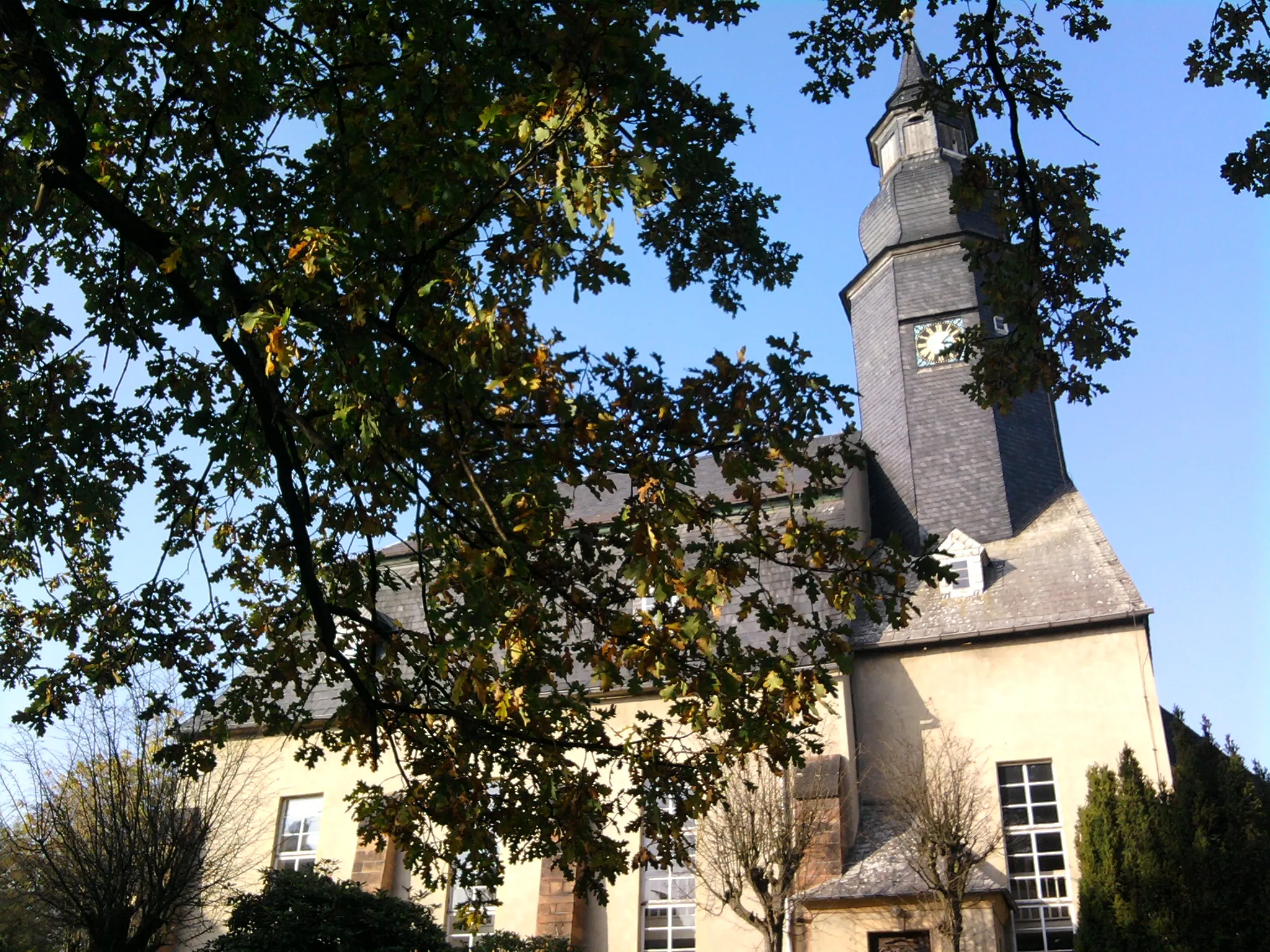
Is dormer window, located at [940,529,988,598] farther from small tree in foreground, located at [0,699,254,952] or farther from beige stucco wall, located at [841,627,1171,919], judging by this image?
small tree in foreground, located at [0,699,254,952]

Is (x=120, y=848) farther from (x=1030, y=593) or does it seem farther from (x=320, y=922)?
(x=1030, y=593)

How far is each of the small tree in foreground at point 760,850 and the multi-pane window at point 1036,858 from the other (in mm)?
2626

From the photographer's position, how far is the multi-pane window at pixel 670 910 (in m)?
15.9

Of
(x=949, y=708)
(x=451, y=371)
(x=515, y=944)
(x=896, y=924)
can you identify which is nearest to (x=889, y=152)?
(x=949, y=708)

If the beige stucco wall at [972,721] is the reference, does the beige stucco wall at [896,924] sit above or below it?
below

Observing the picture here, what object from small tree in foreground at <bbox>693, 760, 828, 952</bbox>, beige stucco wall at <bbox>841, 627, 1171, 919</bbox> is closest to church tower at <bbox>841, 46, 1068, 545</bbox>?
beige stucco wall at <bbox>841, 627, 1171, 919</bbox>

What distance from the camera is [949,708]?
54.8 ft

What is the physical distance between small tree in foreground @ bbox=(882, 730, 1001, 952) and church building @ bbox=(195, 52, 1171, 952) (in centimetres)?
22

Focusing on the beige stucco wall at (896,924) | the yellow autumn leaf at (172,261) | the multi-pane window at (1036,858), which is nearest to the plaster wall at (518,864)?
the beige stucco wall at (896,924)

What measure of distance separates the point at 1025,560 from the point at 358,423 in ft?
46.8

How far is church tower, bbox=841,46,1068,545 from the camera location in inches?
764

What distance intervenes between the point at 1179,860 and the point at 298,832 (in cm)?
1301

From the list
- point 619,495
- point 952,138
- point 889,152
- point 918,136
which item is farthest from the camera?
point 889,152

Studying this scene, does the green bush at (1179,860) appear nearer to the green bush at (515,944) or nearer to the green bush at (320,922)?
the green bush at (515,944)
